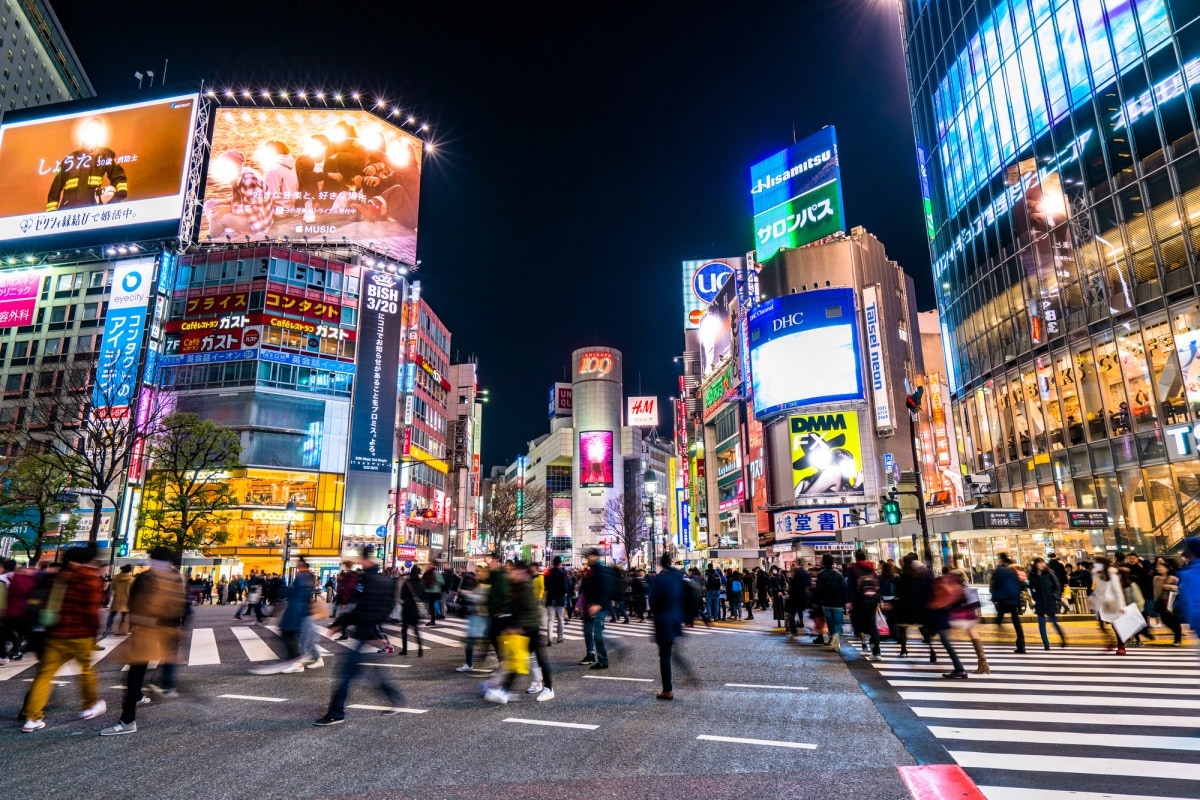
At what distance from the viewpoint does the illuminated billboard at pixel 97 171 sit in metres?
48.5

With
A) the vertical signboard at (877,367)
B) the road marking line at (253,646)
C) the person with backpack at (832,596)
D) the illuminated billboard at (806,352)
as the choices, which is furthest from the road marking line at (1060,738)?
the vertical signboard at (877,367)

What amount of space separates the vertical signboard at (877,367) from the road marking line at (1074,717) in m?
44.8

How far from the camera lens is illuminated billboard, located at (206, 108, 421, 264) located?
54.1 m

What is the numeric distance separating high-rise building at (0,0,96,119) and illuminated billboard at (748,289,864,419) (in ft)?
283

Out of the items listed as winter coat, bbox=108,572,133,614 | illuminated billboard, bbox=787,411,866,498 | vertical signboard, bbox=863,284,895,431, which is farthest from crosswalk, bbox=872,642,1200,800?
vertical signboard, bbox=863,284,895,431

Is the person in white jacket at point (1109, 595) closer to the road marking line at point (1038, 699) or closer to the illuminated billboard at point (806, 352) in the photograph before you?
the road marking line at point (1038, 699)

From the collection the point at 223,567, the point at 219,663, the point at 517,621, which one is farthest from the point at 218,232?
the point at 517,621

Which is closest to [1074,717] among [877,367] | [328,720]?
[328,720]

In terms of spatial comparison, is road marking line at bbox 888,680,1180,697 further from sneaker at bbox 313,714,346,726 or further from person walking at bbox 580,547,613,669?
sneaker at bbox 313,714,346,726

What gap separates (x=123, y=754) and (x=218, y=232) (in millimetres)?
56849

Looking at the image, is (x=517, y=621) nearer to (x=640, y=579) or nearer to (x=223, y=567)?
(x=640, y=579)

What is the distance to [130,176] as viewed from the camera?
49.0 m

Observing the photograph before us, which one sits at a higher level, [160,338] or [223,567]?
[160,338]

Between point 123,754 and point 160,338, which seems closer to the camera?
point 123,754
